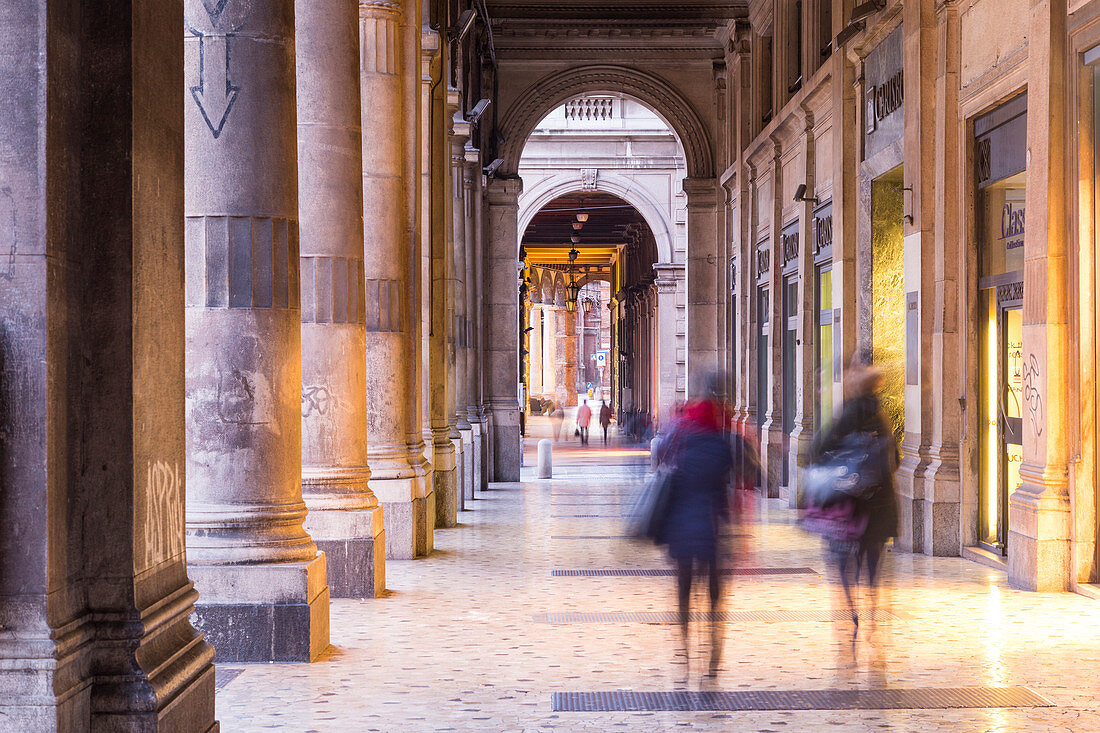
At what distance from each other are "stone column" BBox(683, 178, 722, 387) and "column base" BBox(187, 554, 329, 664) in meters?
19.7

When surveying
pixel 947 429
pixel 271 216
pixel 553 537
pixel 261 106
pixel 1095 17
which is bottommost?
pixel 553 537

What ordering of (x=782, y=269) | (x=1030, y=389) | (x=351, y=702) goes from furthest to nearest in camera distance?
(x=782, y=269) < (x=1030, y=389) < (x=351, y=702)

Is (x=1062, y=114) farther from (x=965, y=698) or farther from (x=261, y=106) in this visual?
(x=261, y=106)

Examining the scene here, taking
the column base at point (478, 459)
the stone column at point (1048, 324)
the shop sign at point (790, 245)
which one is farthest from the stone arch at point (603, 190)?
the stone column at point (1048, 324)

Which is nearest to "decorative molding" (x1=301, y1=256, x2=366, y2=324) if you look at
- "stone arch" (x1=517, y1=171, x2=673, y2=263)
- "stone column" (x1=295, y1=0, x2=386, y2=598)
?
"stone column" (x1=295, y1=0, x2=386, y2=598)

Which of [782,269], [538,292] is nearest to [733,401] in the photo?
[782,269]

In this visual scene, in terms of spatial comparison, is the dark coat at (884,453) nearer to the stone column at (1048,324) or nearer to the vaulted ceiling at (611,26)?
the stone column at (1048,324)

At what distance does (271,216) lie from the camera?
7.32 metres

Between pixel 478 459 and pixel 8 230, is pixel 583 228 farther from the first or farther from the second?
pixel 8 230

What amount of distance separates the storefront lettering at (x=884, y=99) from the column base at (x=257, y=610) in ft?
31.1

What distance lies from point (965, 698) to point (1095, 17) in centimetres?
571

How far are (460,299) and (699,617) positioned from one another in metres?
12.3

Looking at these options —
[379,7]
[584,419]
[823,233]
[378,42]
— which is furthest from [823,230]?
[584,419]

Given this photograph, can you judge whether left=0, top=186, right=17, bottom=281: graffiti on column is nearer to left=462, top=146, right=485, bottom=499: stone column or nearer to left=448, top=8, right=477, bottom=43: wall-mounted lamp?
left=448, top=8, right=477, bottom=43: wall-mounted lamp
